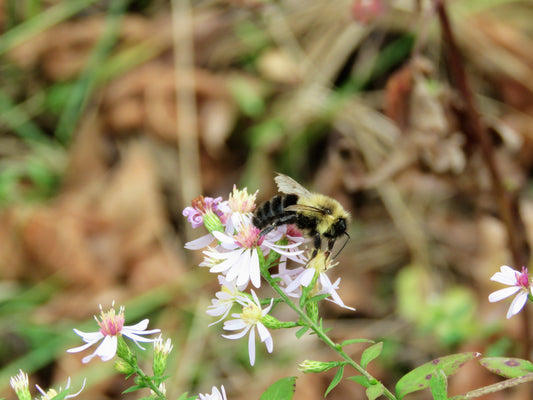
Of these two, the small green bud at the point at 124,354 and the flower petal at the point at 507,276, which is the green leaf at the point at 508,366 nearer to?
the flower petal at the point at 507,276

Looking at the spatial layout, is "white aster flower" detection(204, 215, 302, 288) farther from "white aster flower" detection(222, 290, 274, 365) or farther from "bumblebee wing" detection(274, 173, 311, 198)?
"bumblebee wing" detection(274, 173, 311, 198)

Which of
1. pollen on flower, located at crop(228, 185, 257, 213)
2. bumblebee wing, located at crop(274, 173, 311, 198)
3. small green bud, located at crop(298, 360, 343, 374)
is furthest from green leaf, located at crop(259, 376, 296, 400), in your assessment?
bumblebee wing, located at crop(274, 173, 311, 198)

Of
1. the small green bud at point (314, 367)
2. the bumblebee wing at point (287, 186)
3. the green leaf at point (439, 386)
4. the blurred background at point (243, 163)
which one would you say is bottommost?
the blurred background at point (243, 163)

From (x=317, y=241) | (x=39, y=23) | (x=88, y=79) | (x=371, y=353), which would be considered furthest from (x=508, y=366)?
(x=39, y=23)

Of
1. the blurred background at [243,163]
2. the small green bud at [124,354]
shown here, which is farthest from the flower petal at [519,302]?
the blurred background at [243,163]

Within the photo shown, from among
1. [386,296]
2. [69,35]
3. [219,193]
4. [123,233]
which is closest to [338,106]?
[219,193]

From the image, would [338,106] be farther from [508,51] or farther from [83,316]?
[83,316]
